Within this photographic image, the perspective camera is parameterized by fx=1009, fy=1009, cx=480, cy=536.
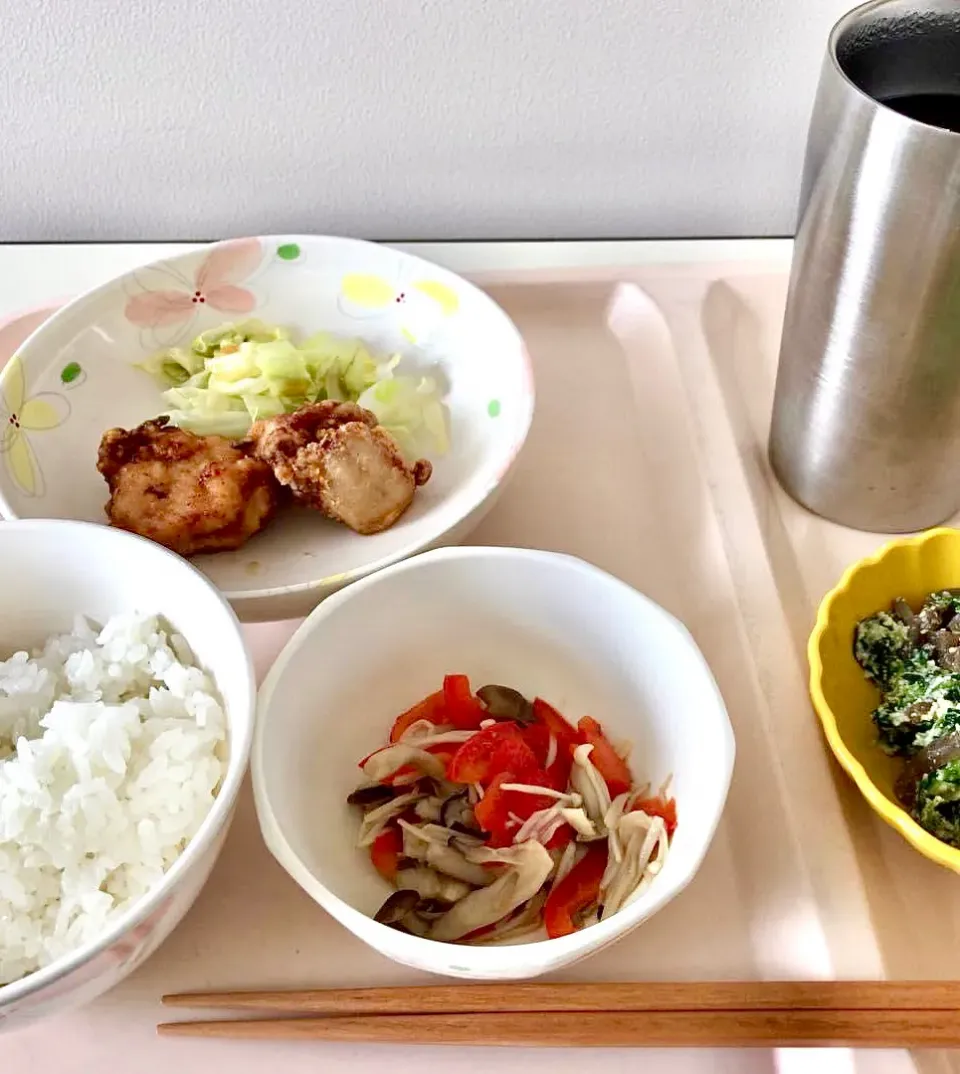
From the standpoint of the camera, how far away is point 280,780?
783 mm

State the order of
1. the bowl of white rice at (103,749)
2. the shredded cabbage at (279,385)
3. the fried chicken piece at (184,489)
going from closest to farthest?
the bowl of white rice at (103,749) < the fried chicken piece at (184,489) < the shredded cabbage at (279,385)

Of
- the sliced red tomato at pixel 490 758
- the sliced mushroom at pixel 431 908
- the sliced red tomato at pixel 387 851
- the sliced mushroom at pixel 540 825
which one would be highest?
the sliced red tomato at pixel 490 758

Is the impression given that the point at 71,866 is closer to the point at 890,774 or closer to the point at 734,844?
the point at 734,844

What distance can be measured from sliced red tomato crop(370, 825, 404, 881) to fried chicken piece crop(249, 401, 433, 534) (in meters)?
0.33

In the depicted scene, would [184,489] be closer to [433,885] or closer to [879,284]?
[433,885]

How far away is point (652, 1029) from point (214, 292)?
951mm

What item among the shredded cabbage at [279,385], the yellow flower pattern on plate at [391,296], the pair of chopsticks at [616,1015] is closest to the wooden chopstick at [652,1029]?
the pair of chopsticks at [616,1015]

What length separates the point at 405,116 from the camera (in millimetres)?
1269

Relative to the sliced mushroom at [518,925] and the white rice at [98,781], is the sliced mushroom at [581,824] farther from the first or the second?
the white rice at [98,781]

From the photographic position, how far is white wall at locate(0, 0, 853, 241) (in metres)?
1.18

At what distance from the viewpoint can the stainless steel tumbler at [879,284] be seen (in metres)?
0.83

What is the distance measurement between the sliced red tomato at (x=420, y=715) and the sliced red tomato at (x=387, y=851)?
9cm

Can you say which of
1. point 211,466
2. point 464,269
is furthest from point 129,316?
point 464,269

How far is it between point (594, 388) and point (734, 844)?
0.61m
